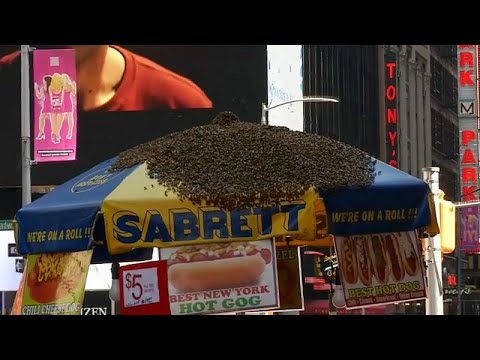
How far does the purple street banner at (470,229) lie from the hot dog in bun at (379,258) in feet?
175

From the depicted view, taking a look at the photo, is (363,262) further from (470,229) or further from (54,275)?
(470,229)

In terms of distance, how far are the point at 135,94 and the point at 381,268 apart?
42.3 metres

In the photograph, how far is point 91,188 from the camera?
7762 mm

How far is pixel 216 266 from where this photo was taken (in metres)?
7.55

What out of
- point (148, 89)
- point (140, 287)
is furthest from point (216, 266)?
point (148, 89)

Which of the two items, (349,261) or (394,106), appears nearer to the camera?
(349,261)

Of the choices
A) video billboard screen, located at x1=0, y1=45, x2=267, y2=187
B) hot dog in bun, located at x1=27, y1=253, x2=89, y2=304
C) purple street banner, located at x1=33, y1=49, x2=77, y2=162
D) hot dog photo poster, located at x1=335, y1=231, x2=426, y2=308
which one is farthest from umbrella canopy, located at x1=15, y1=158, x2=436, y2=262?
video billboard screen, located at x1=0, y1=45, x2=267, y2=187

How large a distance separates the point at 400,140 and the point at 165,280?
176ft

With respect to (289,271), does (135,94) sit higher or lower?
higher

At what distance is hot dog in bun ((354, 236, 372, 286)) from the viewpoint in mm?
8000

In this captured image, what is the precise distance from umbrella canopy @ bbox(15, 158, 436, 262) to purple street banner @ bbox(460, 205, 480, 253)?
177 feet

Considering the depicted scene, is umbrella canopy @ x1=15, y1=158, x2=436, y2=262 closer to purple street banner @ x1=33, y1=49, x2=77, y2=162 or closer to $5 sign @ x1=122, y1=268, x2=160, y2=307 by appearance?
$5 sign @ x1=122, y1=268, x2=160, y2=307
